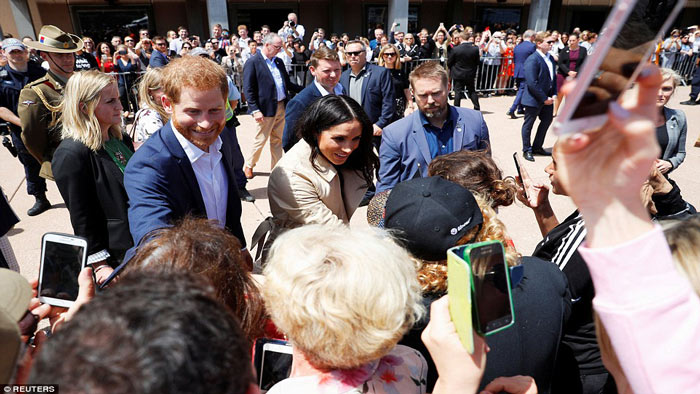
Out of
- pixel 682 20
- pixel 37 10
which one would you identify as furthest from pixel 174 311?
pixel 682 20

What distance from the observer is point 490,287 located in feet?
3.02

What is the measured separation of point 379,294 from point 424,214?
48 centimetres

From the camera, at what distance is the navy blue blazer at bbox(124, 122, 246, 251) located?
1.92 m

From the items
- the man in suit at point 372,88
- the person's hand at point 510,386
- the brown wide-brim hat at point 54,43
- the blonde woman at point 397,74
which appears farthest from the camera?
the blonde woman at point 397,74

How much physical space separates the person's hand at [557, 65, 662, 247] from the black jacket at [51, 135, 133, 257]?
2333mm

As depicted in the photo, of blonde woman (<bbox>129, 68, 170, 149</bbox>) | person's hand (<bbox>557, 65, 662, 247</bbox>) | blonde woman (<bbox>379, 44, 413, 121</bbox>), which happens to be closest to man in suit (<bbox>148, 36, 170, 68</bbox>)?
blonde woman (<bbox>379, 44, 413, 121</bbox>)

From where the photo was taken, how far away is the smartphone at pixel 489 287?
892 mm

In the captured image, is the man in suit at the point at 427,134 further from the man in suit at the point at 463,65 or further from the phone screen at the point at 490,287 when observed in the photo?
the man in suit at the point at 463,65

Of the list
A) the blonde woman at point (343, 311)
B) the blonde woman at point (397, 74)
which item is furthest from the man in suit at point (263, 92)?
the blonde woman at point (343, 311)

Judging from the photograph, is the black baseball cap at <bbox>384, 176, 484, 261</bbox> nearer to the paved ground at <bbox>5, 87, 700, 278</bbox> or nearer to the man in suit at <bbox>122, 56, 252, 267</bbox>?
the man in suit at <bbox>122, 56, 252, 267</bbox>

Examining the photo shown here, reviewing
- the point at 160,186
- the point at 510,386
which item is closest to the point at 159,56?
the point at 160,186

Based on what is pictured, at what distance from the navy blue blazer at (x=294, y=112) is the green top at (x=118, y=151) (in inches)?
78.3

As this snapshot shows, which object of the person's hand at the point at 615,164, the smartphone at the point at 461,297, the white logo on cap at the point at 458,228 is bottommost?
the white logo on cap at the point at 458,228

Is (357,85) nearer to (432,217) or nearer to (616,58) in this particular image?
(432,217)
